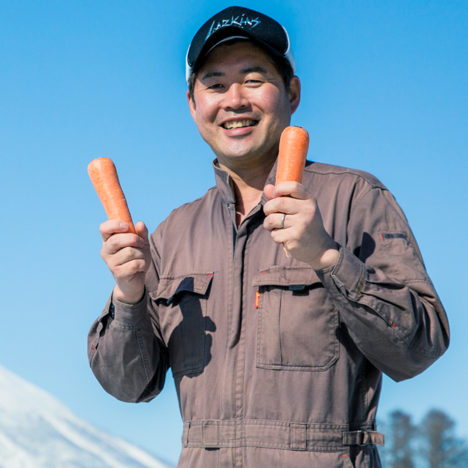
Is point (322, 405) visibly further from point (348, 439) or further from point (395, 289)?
point (395, 289)

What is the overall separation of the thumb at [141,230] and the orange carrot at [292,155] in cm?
76

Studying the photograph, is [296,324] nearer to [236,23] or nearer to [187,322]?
[187,322]

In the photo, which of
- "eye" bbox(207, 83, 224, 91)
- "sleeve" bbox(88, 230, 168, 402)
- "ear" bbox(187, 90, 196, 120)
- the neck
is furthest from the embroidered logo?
"sleeve" bbox(88, 230, 168, 402)

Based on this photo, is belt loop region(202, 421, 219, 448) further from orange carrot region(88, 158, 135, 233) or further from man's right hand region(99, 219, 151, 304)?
orange carrot region(88, 158, 135, 233)

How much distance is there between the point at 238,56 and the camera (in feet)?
14.0

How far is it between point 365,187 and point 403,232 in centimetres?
34

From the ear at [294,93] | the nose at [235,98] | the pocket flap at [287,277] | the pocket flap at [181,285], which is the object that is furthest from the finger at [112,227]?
the ear at [294,93]

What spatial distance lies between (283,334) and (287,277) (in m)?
0.29

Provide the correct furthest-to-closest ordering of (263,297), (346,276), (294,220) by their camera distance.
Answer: (263,297) → (346,276) → (294,220)

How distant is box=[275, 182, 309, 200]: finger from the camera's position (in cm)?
326

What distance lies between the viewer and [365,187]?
400 cm

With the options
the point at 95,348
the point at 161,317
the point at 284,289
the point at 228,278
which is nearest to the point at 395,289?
the point at 284,289

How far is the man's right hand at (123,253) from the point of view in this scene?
3.72 m

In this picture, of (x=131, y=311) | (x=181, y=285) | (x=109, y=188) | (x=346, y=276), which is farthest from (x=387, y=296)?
(x=109, y=188)
